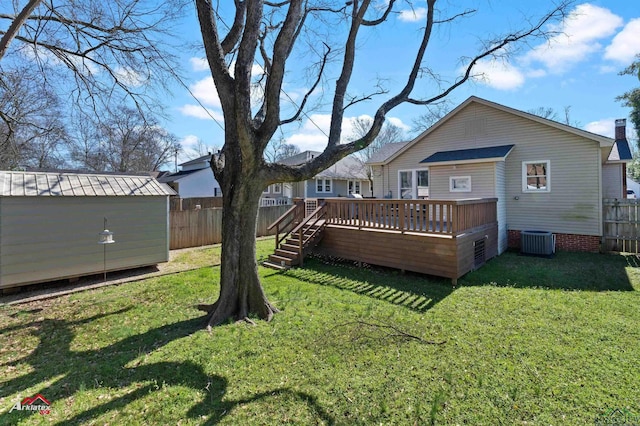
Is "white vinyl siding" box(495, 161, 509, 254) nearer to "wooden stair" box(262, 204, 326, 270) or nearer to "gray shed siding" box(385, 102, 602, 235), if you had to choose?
"gray shed siding" box(385, 102, 602, 235)

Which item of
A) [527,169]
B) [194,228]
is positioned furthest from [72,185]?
[527,169]

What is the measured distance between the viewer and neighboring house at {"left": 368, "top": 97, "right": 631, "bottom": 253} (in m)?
9.52

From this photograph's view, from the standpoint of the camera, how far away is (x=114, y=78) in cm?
759

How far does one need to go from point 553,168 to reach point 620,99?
55.9 ft

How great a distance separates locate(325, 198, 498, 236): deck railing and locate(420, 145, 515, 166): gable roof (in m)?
1.57

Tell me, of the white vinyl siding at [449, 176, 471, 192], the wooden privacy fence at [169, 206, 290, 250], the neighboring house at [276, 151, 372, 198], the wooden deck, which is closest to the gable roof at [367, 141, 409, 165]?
the white vinyl siding at [449, 176, 471, 192]

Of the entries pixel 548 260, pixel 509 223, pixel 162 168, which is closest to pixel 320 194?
pixel 509 223

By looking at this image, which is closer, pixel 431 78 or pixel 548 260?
pixel 431 78

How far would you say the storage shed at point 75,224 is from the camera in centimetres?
642

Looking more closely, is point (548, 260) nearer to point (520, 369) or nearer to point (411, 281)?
point (411, 281)

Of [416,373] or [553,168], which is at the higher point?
[553,168]

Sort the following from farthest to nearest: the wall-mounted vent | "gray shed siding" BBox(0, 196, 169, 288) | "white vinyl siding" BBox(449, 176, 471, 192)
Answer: "white vinyl siding" BBox(449, 176, 471, 192) < the wall-mounted vent < "gray shed siding" BBox(0, 196, 169, 288)
